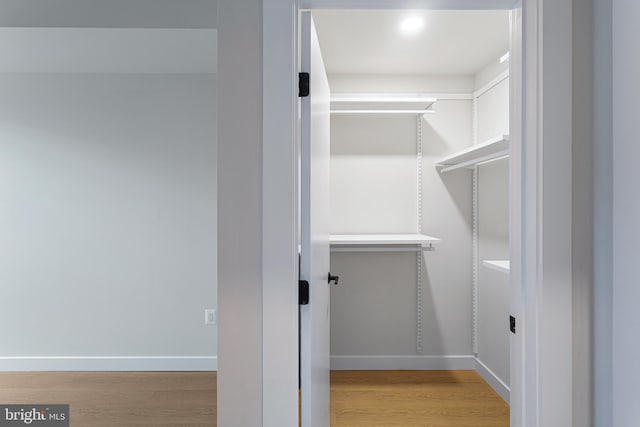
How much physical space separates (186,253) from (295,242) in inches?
87.9

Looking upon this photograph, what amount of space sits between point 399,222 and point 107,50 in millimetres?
2444

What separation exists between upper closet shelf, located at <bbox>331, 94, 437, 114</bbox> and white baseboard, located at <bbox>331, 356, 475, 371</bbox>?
→ 71.9 inches

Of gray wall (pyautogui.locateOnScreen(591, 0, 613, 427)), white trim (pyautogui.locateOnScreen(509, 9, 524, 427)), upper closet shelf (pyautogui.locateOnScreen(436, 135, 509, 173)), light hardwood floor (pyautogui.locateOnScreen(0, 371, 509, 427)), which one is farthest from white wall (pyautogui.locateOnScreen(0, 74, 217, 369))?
gray wall (pyautogui.locateOnScreen(591, 0, 613, 427))

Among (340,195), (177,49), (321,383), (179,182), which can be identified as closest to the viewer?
(321,383)

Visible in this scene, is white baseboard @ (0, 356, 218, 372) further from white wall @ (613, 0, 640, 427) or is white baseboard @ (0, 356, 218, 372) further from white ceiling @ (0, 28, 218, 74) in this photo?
white wall @ (613, 0, 640, 427)

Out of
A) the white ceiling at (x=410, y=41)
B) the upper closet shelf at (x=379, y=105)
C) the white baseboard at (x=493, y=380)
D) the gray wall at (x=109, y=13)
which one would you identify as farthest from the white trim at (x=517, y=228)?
the gray wall at (x=109, y=13)

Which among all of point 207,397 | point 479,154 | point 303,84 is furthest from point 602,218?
point 207,397

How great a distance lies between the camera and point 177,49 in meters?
2.63

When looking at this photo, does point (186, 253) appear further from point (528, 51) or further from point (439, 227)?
point (528, 51)

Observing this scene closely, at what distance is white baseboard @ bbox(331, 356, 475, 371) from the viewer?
287 centimetres

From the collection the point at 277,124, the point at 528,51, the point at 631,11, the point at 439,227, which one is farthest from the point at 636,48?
the point at 439,227

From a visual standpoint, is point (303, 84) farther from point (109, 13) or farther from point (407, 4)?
point (109, 13)

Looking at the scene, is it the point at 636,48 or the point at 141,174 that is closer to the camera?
the point at 636,48

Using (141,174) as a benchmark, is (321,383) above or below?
below
